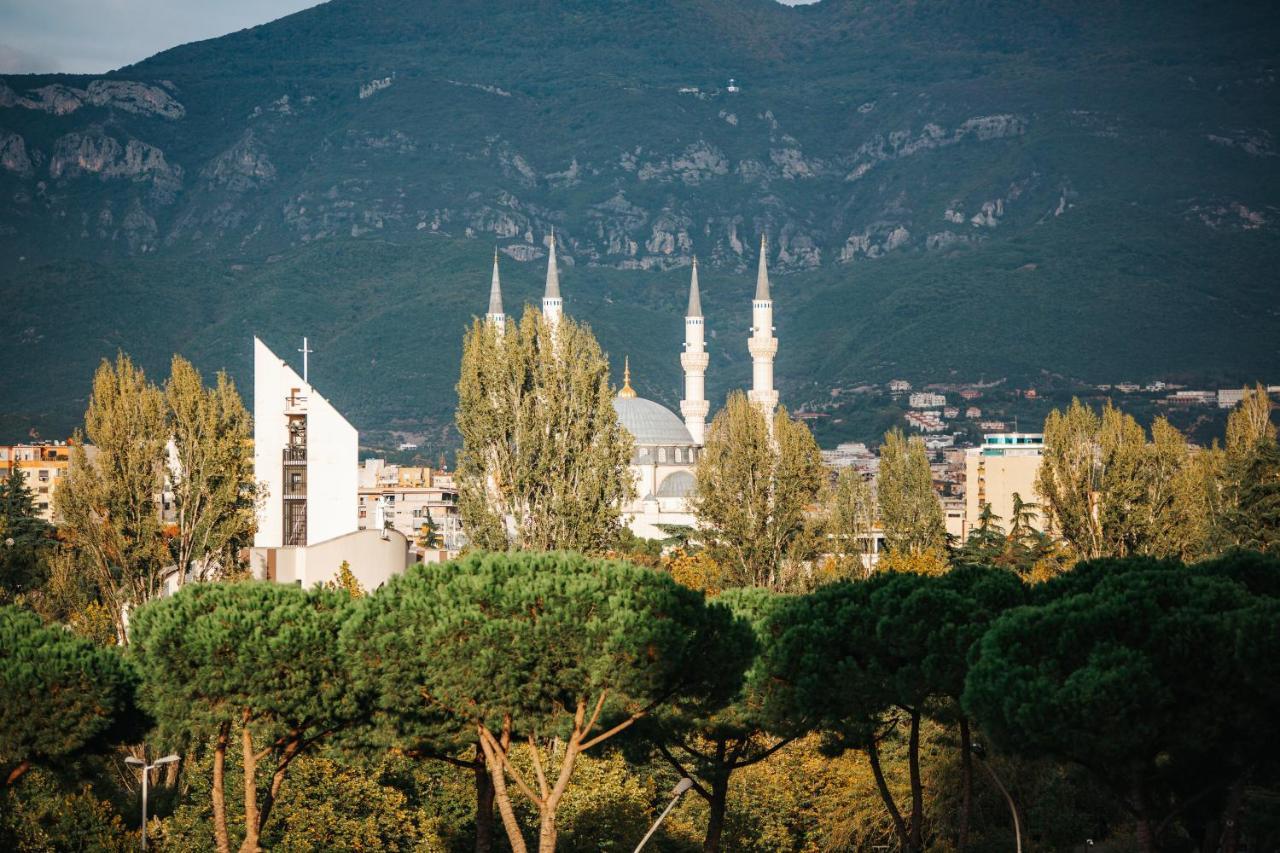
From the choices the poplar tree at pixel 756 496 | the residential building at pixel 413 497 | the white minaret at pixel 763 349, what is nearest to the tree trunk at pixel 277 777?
the poplar tree at pixel 756 496

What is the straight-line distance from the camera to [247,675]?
84.3 feet

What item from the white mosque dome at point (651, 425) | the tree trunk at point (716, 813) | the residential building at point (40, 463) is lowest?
the tree trunk at point (716, 813)

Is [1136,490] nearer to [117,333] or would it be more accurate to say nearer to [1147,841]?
[1147,841]

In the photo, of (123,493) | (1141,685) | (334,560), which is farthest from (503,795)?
(123,493)

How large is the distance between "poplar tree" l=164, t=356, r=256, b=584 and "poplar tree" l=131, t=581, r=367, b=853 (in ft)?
48.8

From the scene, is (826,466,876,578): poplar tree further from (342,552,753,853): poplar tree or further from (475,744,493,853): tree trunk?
(342,552,753,853): poplar tree

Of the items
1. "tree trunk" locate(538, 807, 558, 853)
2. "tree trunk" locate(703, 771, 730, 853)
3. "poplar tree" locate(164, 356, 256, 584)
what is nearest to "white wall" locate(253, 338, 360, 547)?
"poplar tree" locate(164, 356, 256, 584)

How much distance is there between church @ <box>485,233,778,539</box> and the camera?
9538 cm

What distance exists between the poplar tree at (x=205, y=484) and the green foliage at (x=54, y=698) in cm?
1418

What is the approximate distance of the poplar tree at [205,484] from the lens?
41.5 metres

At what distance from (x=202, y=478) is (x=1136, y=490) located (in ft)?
91.7

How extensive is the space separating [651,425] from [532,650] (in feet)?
271

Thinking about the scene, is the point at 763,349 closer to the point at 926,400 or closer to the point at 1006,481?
the point at 1006,481

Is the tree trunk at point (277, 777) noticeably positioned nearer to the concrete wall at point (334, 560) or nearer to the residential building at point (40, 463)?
the concrete wall at point (334, 560)
